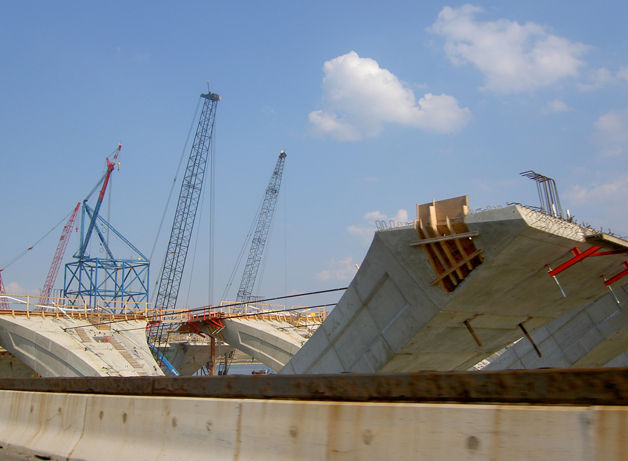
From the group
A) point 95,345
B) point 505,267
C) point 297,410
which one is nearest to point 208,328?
point 95,345

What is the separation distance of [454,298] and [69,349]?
29105 mm

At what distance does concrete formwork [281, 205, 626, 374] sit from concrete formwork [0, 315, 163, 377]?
68.4 feet

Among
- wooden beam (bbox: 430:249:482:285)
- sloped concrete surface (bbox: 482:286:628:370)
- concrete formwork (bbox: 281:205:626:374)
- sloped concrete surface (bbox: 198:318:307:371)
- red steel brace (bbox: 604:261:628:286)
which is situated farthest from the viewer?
sloped concrete surface (bbox: 198:318:307:371)

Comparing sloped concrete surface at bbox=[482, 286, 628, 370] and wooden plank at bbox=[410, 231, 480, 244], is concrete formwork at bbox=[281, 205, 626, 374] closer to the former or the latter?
wooden plank at bbox=[410, 231, 480, 244]

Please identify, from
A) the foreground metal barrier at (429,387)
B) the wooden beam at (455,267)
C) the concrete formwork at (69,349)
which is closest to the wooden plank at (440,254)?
the wooden beam at (455,267)

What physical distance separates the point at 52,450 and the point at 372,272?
9959mm

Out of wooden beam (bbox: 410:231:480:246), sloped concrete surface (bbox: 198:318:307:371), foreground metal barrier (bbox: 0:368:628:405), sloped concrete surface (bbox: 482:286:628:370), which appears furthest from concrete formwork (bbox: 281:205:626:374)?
sloped concrete surface (bbox: 198:318:307:371)

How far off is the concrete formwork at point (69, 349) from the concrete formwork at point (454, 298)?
820 inches

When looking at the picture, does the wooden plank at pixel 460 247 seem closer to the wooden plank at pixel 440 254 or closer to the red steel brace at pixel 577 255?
the wooden plank at pixel 440 254

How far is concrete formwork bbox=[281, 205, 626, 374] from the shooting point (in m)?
12.3

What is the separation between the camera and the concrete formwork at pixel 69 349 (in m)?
32.4

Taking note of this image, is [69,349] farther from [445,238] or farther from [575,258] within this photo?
[575,258]

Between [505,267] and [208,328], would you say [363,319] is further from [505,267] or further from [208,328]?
[208,328]

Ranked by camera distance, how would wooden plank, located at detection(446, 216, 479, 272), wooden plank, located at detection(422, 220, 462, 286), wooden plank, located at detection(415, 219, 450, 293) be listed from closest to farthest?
1. wooden plank, located at detection(446, 216, 479, 272)
2. wooden plank, located at detection(422, 220, 462, 286)
3. wooden plank, located at detection(415, 219, 450, 293)
